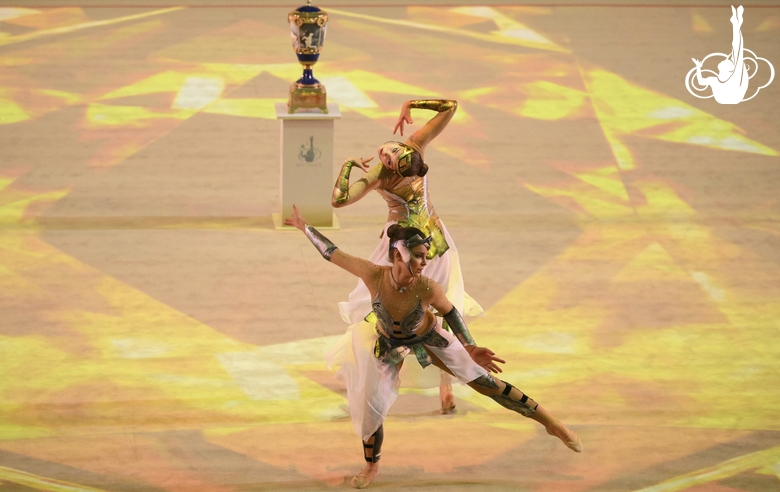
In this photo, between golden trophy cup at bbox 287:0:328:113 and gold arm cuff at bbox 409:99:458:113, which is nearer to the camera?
gold arm cuff at bbox 409:99:458:113

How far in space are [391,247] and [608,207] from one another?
14.2 ft

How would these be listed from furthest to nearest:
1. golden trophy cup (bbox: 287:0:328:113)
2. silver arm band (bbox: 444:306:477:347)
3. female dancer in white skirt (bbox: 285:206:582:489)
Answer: golden trophy cup (bbox: 287:0:328:113), silver arm band (bbox: 444:306:477:347), female dancer in white skirt (bbox: 285:206:582:489)

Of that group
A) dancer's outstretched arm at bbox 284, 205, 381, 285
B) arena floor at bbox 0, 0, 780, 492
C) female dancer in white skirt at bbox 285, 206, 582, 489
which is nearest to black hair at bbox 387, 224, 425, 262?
female dancer in white skirt at bbox 285, 206, 582, 489

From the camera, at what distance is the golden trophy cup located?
767cm

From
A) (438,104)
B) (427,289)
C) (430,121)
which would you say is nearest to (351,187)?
(430,121)

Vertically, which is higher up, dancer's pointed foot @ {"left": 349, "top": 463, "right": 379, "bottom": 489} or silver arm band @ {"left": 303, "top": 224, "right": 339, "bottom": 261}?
silver arm band @ {"left": 303, "top": 224, "right": 339, "bottom": 261}

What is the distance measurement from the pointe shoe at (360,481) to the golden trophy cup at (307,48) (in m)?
3.76

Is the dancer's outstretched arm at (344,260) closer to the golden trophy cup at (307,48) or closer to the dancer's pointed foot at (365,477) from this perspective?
the dancer's pointed foot at (365,477)

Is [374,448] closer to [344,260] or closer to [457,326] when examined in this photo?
[457,326]

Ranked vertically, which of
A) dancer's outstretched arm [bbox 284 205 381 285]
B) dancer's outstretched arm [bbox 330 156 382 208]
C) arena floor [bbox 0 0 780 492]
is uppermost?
dancer's outstretched arm [bbox 330 156 382 208]

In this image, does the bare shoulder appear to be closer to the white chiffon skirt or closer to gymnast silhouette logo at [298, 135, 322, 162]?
the white chiffon skirt

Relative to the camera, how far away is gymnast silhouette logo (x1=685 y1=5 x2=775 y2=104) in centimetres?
1062

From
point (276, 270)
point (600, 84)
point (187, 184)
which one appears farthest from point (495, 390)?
point (600, 84)

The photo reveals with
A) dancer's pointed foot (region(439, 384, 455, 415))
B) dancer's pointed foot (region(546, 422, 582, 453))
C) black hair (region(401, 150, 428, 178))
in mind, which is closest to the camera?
dancer's pointed foot (region(546, 422, 582, 453))
